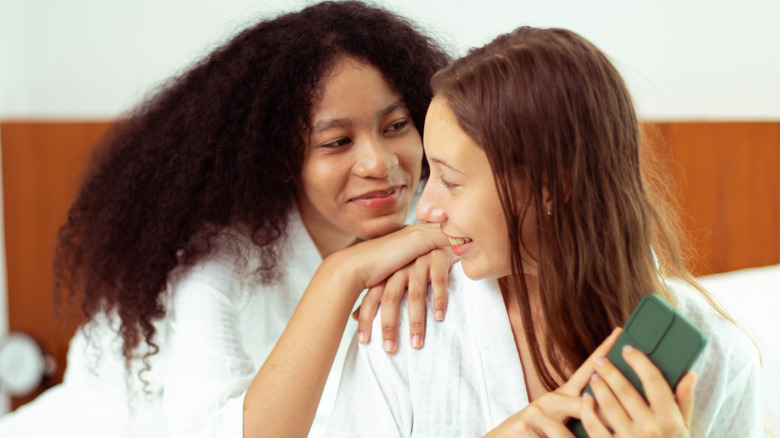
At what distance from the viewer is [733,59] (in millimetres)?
2088

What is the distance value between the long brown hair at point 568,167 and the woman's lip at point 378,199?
0.33 metres

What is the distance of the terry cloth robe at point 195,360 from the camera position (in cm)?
113

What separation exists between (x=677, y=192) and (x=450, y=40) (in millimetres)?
903

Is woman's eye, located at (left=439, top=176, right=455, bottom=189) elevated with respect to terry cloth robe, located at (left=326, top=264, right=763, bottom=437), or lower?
elevated

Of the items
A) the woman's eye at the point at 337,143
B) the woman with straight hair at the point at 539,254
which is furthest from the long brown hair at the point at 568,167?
the woman's eye at the point at 337,143

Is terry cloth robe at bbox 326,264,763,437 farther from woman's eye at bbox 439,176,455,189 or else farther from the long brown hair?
woman's eye at bbox 439,176,455,189

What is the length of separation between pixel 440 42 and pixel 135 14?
1362 mm

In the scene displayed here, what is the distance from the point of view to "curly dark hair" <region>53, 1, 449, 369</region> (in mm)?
1229

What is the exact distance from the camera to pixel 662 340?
60cm

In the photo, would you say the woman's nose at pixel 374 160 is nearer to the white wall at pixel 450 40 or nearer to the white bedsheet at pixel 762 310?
the white wall at pixel 450 40

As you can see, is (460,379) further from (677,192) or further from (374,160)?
(677,192)

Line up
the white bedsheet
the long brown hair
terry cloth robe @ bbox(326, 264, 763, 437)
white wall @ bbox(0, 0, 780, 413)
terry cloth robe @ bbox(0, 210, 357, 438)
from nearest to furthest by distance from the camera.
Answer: the long brown hair → terry cloth robe @ bbox(326, 264, 763, 437) → terry cloth robe @ bbox(0, 210, 357, 438) → the white bedsheet → white wall @ bbox(0, 0, 780, 413)

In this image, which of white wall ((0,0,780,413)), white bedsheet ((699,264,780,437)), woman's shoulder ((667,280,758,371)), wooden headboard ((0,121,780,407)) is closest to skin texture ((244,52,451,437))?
woman's shoulder ((667,280,758,371))

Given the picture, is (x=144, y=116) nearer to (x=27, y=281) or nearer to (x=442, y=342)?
(x=442, y=342)
